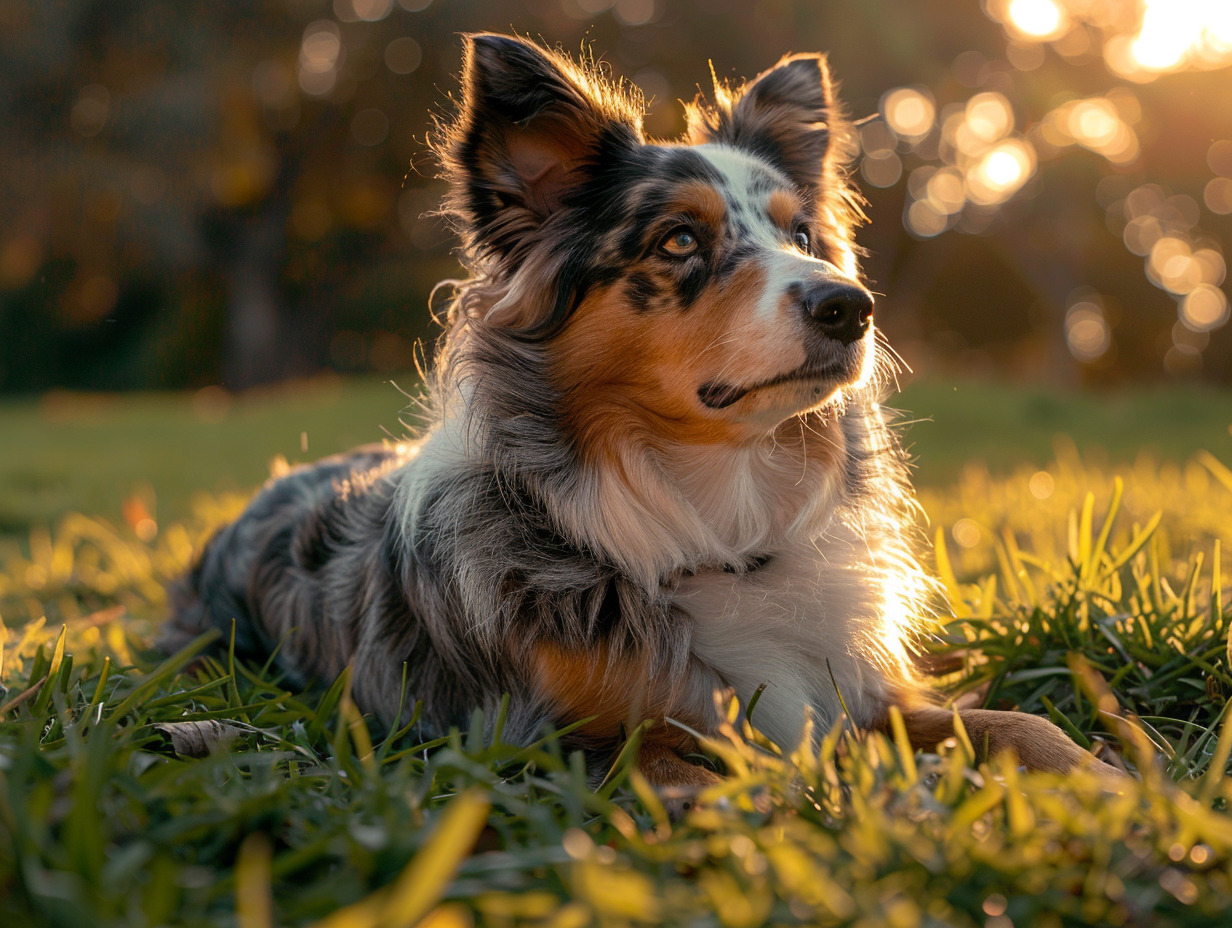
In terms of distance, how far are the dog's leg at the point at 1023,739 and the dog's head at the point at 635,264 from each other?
1.01 metres

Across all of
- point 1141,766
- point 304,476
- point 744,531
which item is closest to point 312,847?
point 1141,766

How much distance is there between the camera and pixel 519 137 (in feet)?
10.7

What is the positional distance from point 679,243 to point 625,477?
0.78 m

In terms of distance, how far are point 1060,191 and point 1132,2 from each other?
15.2ft

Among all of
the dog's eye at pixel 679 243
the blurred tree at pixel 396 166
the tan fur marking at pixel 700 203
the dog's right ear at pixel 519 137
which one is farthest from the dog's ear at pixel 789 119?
the blurred tree at pixel 396 166

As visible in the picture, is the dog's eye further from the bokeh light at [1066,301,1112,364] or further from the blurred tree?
the bokeh light at [1066,301,1112,364]

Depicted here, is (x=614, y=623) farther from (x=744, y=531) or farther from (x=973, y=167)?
(x=973, y=167)

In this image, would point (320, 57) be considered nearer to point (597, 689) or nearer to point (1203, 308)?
point (597, 689)

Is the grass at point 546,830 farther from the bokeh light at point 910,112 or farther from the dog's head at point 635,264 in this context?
the bokeh light at point 910,112

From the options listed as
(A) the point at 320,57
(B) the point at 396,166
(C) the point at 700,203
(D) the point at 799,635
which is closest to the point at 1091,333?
(B) the point at 396,166

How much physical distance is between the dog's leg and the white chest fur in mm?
287

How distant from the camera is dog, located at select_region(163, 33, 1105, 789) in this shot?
9.23 ft

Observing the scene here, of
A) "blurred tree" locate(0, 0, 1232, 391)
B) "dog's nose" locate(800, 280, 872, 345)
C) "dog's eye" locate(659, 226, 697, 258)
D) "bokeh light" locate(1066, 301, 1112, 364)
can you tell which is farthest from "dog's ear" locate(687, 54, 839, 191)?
"bokeh light" locate(1066, 301, 1112, 364)

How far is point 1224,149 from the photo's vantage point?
27812 mm
